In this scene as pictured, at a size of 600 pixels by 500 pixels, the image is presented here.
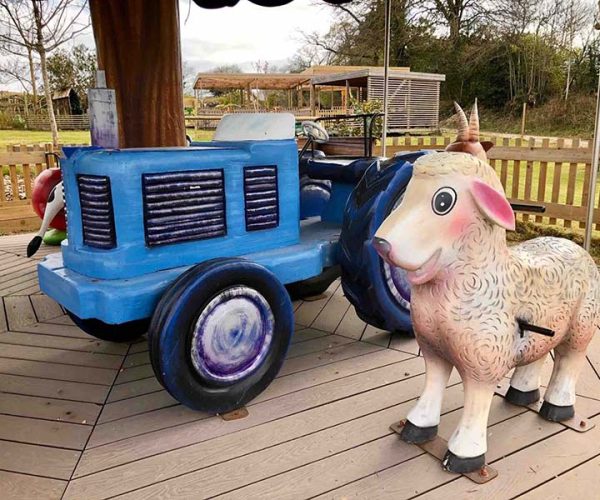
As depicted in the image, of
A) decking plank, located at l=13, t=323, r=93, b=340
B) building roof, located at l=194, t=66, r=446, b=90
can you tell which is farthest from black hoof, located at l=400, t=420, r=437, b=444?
building roof, located at l=194, t=66, r=446, b=90

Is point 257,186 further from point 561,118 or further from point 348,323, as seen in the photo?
point 561,118

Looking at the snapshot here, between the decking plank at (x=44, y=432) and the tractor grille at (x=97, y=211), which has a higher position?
the tractor grille at (x=97, y=211)

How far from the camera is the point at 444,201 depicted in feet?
4.33

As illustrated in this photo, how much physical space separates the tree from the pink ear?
24429 mm

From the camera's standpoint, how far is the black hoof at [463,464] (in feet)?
4.93

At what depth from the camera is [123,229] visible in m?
1.75

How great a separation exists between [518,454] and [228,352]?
1.00m

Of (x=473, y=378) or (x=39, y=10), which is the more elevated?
(x=39, y=10)

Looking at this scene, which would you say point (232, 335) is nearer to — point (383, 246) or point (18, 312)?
point (383, 246)

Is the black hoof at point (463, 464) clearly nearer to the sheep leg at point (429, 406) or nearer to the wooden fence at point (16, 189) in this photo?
the sheep leg at point (429, 406)

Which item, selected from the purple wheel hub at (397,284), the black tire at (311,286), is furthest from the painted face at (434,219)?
the black tire at (311,286)

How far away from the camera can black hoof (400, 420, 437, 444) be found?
1663mm

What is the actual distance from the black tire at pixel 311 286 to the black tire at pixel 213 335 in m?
1.19

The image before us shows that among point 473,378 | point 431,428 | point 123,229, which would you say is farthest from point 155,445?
point 473,378
